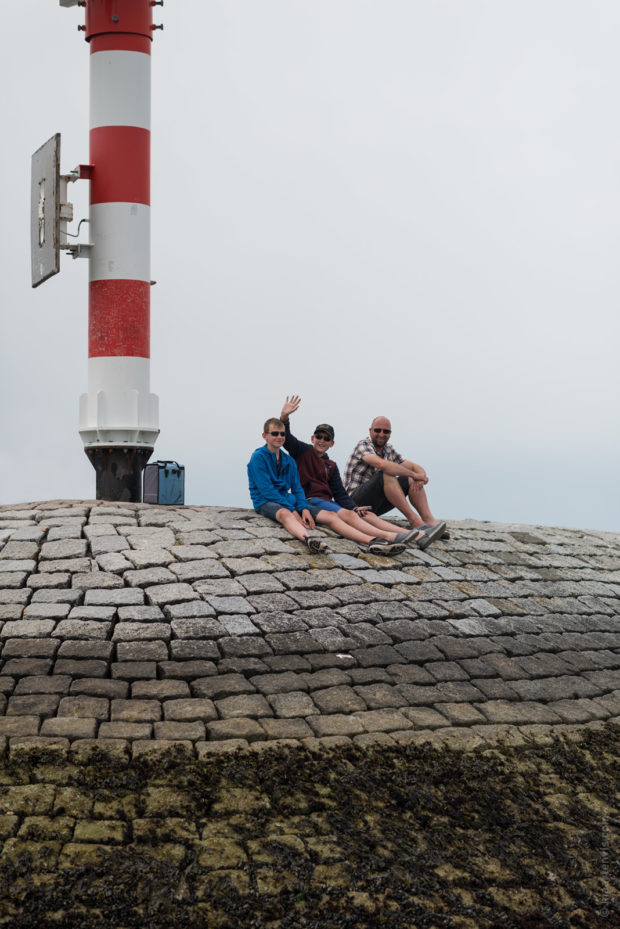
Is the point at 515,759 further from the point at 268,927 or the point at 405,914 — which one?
the point at 268,927

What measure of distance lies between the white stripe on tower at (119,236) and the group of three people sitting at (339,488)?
3.06m

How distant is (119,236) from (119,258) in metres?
0.30

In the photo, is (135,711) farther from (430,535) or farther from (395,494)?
(395,494)

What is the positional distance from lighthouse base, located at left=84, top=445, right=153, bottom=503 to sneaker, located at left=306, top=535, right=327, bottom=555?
4.10 m

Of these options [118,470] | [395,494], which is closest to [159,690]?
[395,494]

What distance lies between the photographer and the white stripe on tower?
12.4m

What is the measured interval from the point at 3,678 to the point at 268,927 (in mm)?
3156

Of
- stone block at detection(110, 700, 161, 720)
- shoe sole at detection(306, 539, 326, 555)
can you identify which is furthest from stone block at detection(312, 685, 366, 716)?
shoe sole at detection(306, 539, 326, 555)

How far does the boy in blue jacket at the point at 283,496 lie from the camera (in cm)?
970

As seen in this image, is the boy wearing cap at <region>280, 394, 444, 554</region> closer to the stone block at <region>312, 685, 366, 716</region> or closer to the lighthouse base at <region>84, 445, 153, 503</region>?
the lighthouse base at <region>84, 445, 153, 503</region>

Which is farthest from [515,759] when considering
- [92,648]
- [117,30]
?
[117,30]

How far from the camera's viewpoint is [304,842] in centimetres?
471

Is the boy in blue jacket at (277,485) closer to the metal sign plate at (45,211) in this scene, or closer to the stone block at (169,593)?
the stone block at (169,593)

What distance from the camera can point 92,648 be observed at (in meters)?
7.01
